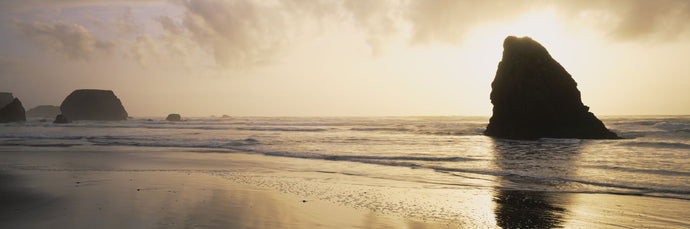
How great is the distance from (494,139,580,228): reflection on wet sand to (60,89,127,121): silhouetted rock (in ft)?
576

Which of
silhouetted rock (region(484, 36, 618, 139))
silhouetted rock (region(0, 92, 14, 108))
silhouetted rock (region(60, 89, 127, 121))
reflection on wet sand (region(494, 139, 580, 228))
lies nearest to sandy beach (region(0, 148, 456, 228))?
reflection on wet sand (region(494, 139, 580, 228))

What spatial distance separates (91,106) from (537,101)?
17338 cm

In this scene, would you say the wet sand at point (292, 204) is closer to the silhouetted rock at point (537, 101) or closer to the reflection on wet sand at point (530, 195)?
the reflection on wet sand at point (530, 195)

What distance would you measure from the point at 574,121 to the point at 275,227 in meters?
39.3

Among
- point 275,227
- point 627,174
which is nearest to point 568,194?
point 627,174

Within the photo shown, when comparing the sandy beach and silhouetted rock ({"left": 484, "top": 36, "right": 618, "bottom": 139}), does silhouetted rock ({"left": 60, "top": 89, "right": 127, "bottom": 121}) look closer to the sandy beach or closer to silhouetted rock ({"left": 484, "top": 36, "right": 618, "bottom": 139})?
silhouetted rock ({"left": 484, "top": 36, "right": 618, "bottom": 139})

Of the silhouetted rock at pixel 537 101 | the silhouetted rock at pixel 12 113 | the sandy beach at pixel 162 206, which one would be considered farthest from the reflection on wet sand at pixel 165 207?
the silhouetted rock at pixel 12 113

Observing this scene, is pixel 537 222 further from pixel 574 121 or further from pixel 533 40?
pixel 533 40

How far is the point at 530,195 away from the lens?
11.0 m

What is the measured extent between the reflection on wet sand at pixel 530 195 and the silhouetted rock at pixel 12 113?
132 meters

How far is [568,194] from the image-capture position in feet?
37.1

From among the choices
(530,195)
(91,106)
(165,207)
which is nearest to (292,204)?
(165,207)

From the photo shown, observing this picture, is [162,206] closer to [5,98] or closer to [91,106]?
[91,106]

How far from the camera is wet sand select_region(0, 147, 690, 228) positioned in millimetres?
7488
